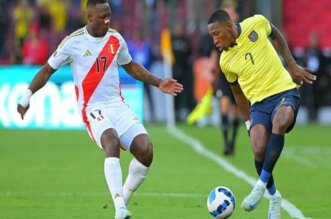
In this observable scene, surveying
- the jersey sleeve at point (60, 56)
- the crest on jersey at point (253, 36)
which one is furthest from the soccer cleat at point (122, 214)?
the crest on jersey at point (253, 36)

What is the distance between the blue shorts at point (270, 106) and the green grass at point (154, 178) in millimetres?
1097

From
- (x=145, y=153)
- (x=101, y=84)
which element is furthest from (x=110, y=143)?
(x=101, y=84)

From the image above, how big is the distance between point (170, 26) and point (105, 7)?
22.3 meters

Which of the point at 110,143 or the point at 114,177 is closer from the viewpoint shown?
the point at 114,177

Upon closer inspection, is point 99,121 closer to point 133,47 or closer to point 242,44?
point 242,44

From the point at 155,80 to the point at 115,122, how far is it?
27.0 inches

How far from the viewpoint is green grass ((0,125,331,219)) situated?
11.9 metres

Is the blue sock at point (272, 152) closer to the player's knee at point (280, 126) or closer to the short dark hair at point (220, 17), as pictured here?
the player's knee at point (280, 126)

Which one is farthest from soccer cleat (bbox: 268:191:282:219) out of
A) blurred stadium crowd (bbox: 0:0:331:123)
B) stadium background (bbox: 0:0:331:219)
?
blurred stadium crowd (bbox: 0:0:331:123)

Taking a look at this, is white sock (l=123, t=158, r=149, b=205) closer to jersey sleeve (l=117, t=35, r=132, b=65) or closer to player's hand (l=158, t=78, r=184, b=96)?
player's hand (l=158, t=78, r=184, b=96)

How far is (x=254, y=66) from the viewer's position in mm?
11070

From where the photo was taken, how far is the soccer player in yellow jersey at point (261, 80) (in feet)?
35.2

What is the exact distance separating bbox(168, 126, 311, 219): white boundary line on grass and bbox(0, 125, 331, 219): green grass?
0.12m

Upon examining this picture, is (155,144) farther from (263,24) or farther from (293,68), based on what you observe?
(293,68)
